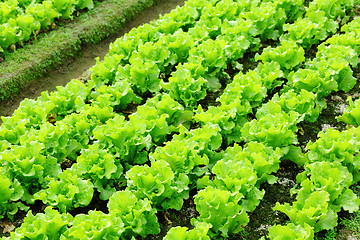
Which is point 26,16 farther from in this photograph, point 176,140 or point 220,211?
point 220,211

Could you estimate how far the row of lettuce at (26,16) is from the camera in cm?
882

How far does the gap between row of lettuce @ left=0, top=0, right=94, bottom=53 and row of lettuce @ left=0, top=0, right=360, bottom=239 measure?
79.3 inches

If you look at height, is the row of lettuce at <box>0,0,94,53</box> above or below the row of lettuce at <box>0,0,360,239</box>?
above

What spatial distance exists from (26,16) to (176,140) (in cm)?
492

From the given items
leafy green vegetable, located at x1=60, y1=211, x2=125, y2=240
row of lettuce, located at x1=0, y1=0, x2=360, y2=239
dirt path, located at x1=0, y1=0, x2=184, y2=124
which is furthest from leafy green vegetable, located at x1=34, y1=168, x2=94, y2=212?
dirt path, located at x1=0, y1=0, x2=184, y2=124

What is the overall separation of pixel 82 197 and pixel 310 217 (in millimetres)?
2791

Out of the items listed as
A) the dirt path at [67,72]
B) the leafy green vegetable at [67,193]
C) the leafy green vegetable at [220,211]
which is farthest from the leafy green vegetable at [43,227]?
the dirt path at [67,72]

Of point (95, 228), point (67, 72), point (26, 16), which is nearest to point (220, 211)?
point (95, 228)

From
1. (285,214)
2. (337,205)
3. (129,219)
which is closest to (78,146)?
(129,219)

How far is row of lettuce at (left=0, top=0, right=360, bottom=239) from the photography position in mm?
5211

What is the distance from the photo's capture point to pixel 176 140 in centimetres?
590

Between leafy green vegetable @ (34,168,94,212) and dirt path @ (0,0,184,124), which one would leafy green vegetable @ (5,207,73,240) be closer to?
leafy green vegetable @ (34,168,94,212)

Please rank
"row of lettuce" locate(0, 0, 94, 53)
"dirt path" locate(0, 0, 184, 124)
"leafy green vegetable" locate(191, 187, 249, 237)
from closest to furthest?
"leafy green vegetable" locate(191, 187, 249, 237) → "dirt path" locate(0, 0, 184, 124) → "row of lettuce" locate(0, 0, 94, 53)

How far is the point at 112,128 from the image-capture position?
19.9ft
